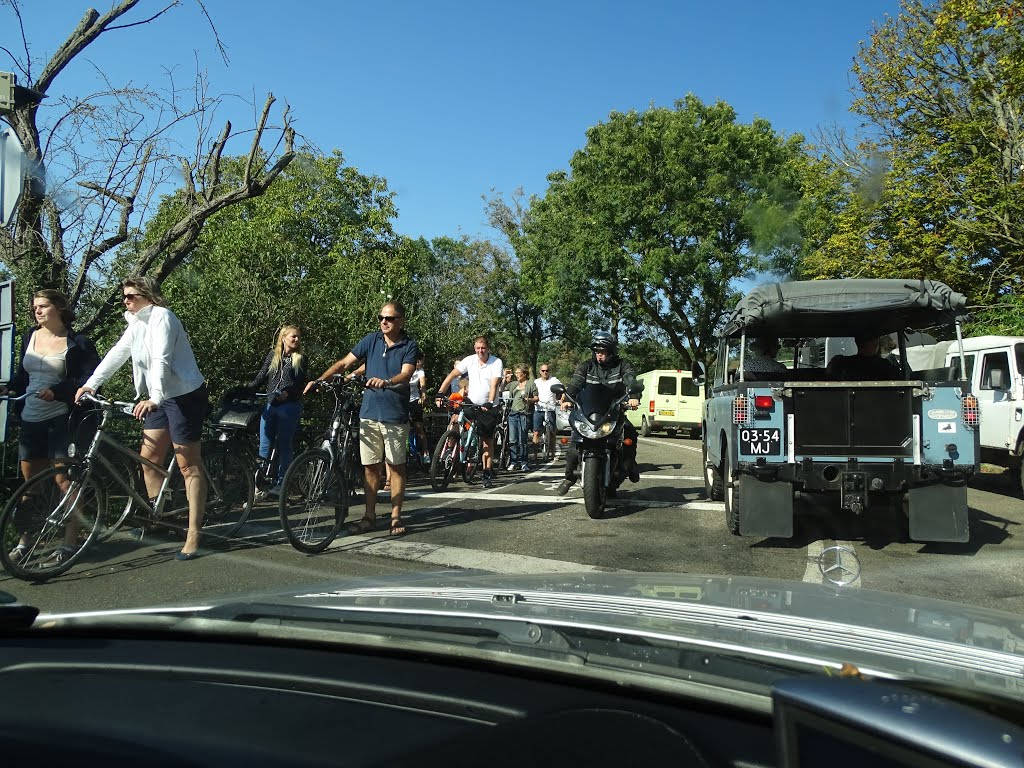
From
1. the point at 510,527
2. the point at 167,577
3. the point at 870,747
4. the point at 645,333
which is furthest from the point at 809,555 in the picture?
the point at 645,333

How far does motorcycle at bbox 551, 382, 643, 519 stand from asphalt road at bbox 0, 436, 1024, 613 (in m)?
0.32

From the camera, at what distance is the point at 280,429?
809cm

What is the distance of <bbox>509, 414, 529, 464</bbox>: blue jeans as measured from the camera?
1422 cm

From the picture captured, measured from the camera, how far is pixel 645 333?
126 feet

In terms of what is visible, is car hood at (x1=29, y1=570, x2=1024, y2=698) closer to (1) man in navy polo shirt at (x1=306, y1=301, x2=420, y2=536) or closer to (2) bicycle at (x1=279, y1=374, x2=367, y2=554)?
(2) bicycle at (x1=279, y1=374, x2=367, y2=554)

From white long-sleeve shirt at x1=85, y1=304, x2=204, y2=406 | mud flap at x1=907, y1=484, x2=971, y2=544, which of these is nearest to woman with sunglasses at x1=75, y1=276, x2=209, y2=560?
white long-sleeve shirt at x1=85, y1=304, x2=204, y2=406

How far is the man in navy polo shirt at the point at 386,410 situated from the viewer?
7391 mm

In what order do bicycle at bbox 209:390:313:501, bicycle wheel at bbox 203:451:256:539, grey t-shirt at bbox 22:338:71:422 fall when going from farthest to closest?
bicycle at bbox 209:390:313:501
bicycle wheel at bbox 203:451:256:539
grey t-shirt at bbox 22:338:71:422

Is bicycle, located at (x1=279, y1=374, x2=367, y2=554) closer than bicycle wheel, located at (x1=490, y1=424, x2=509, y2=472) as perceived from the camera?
Yes

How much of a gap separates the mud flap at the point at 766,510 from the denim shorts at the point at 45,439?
17.6 ft

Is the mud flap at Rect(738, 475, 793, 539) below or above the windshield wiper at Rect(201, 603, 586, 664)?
below

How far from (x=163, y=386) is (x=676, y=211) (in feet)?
91.8

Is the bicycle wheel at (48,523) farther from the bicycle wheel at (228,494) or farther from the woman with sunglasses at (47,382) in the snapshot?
the bicycle wheel at (228,494)

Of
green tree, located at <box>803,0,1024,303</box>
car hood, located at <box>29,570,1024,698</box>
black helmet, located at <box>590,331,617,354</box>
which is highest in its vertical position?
green tree, located at <box>803,0,1024,303</box>
